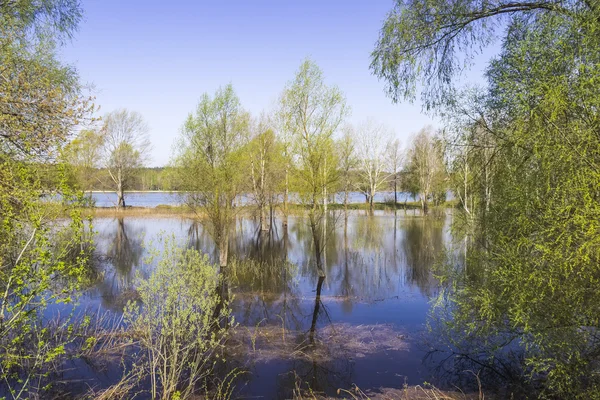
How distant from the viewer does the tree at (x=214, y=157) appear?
16.5 m

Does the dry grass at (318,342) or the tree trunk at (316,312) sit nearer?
the dry grass at (318,342)

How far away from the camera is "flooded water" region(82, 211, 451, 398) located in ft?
29.0

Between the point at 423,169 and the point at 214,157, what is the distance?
35.0 metres

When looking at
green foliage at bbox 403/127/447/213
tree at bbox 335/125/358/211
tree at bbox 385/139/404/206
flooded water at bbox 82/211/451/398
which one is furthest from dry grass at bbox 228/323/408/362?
tree at bbox 385/139/404/206

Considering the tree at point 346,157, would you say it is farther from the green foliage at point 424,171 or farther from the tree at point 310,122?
the green foliage at point 424,171

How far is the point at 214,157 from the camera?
16.6 meters

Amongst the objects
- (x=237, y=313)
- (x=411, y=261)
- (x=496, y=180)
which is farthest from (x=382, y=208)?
(x=496, y=180)

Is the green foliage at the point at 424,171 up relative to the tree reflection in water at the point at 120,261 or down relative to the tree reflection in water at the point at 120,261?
up

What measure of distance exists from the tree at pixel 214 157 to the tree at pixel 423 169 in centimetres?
2877

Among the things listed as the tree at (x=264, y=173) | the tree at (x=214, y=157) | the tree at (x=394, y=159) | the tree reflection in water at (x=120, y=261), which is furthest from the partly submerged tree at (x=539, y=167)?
the tree at (x=394, y=159)

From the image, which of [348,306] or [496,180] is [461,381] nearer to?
[496,180]

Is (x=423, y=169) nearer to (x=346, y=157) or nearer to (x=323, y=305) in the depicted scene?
(x=346, y=157)

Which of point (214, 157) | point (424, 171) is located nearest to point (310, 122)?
point (214, 157)

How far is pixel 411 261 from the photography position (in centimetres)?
2092
